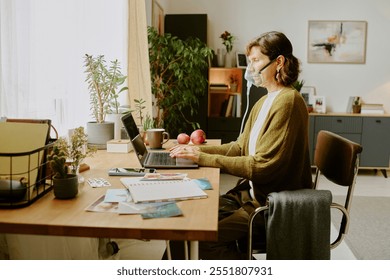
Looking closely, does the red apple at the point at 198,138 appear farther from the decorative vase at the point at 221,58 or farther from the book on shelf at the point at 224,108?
the decorative vase at the point at 221,58

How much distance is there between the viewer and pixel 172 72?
435 centimetres

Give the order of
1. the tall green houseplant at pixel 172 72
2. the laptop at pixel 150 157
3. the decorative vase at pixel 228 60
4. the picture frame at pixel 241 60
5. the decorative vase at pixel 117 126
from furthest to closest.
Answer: the decorative vase at pixel 228 60 < the picture frame at pixel 241 60 < the tall green houseplant at pixel 172 72 < the decorative vase at pixel 117 126 < the laptop at pixel 150 157

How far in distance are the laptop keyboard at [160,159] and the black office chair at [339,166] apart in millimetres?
427

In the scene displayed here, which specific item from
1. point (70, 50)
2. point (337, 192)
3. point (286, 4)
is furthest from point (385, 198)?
point (70, 50)

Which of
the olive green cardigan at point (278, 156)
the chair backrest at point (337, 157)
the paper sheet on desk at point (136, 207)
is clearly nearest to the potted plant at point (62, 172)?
the paper sheet on desk at point (136, 207)

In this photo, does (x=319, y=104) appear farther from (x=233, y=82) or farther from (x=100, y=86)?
(x=100, y=86)

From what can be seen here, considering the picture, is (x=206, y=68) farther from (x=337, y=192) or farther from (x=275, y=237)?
(x=275, y=237)

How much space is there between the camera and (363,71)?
522cm

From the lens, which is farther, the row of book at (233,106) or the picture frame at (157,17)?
the row of book at (233,106)

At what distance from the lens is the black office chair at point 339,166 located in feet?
5.20

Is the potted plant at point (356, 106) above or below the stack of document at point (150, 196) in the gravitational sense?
above

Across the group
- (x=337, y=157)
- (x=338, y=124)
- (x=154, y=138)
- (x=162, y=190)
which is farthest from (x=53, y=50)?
(x=338, y=124)

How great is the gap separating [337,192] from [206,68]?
2.00 metres

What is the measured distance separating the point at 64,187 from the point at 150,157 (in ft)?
2.23
